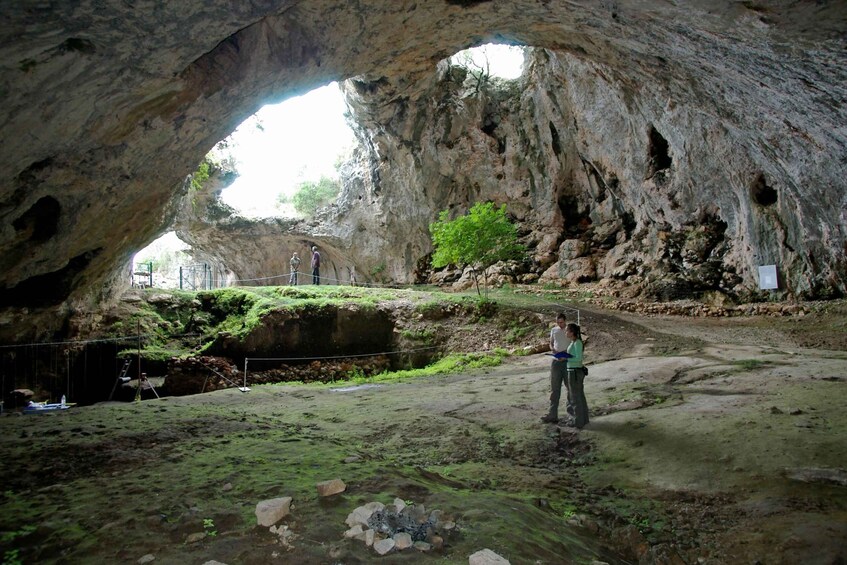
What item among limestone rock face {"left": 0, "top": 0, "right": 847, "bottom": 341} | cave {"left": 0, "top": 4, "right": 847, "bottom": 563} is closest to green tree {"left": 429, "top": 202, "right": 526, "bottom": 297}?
cave {"left": 0, "top": 4, "right": 847, "bottom": 563}

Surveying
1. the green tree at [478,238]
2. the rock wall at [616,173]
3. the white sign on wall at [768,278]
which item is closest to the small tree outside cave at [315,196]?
the rock wall at [616,173]

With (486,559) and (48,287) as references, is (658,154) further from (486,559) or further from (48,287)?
(48,287)

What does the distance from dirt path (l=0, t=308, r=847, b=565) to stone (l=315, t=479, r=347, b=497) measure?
84 millimetres

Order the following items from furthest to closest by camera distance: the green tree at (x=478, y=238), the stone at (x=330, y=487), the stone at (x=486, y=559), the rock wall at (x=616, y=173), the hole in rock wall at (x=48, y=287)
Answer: the green tree at (x=478, y=238) < the rock wall at (x=616, y=173) < the hole in rock wall at (x=48, y=287) < the stone at (x=330, y=487) < the stone at (x=486, y=559)

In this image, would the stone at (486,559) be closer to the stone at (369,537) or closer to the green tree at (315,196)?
the stone at (369,537)

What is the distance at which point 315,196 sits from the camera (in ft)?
100

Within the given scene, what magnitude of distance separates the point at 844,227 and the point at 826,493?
409 inches

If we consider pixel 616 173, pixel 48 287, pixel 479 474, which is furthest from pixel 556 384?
pixel 616 173

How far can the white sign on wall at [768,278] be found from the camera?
13227mm

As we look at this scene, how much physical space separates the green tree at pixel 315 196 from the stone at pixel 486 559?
29.1 m

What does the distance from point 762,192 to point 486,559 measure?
1497 centimetres

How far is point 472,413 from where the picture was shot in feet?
23.5

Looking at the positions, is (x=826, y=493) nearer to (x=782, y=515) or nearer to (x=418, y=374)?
(x=782, y=515)

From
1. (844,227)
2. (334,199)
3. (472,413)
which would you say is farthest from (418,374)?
(334,199)
